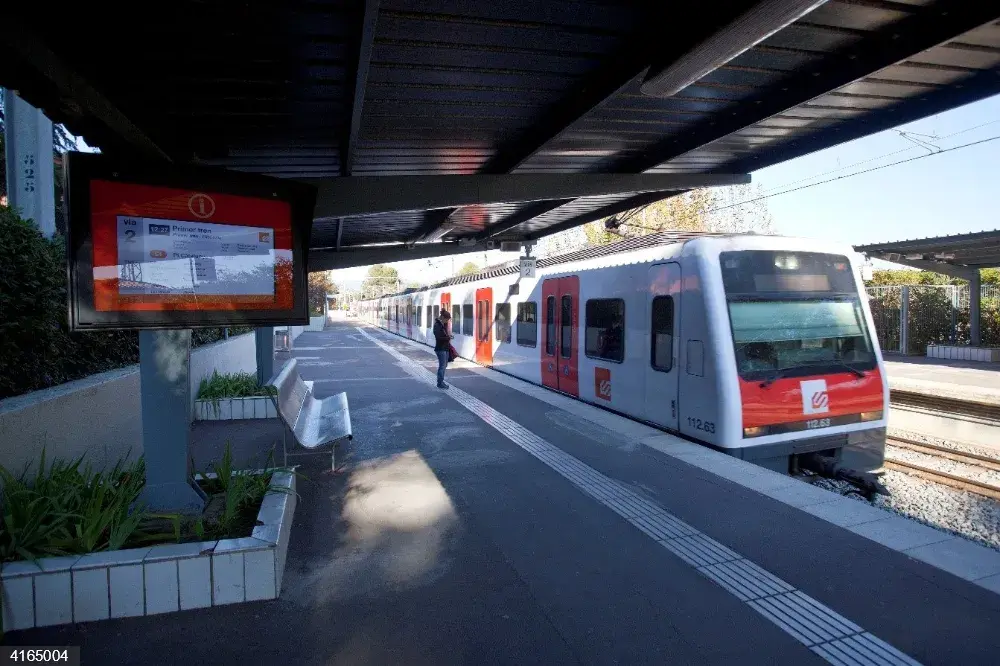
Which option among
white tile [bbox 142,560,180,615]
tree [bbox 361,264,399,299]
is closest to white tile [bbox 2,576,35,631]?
white tile [bbox 142,560,180,615]

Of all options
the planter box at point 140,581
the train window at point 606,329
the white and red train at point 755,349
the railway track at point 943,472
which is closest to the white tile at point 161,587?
the planter box at point 140,581

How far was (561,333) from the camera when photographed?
32.1 ft

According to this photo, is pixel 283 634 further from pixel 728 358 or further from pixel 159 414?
pixel 728 358

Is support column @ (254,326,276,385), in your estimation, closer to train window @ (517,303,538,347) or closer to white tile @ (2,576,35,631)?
train window @ (517,303,538,347)

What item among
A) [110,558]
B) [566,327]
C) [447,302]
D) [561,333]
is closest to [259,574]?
[110,558]

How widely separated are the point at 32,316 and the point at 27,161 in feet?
11.1

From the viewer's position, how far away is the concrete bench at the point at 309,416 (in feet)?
17.0

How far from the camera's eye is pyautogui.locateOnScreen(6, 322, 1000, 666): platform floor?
2715 mm

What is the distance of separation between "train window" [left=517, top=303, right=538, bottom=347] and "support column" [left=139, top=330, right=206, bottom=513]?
756cm

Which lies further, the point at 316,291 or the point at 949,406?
the point at 316,291

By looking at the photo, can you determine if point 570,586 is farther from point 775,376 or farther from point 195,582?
point 775,376

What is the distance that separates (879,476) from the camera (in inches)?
266

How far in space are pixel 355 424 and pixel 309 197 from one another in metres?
4.33

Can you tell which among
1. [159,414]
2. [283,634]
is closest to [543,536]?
[283,634]
